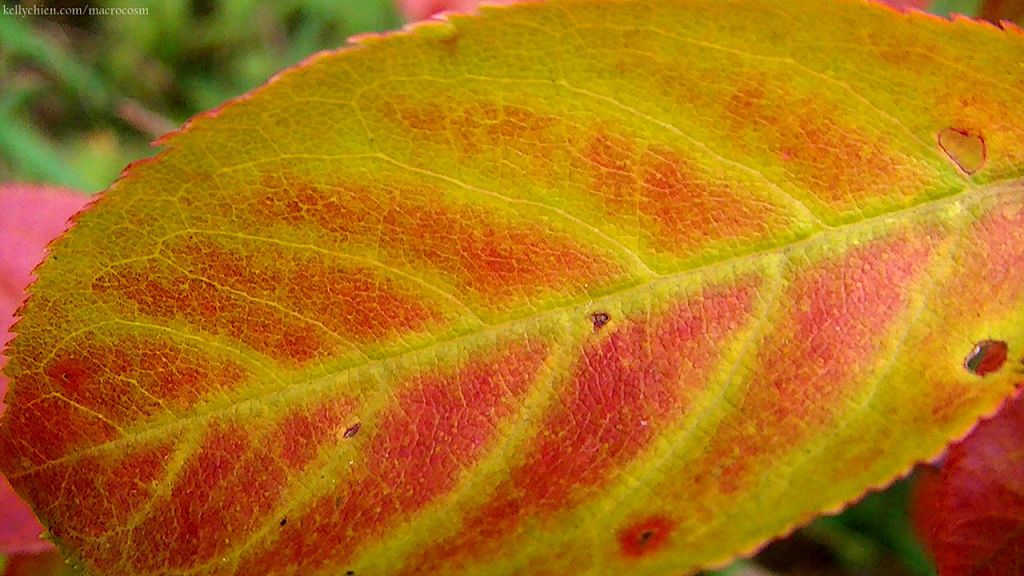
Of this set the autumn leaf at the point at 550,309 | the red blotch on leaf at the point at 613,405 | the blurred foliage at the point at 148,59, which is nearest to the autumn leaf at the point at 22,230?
the autumn leaf at the point at 550,309

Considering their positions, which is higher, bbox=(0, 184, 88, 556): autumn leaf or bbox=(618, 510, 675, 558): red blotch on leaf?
bbox=(0, 184, 88, 556): autumn leaf

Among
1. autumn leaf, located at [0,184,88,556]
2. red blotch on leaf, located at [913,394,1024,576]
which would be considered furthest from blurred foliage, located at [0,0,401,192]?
red blotch on leaf, located at [913,394,1024,576]

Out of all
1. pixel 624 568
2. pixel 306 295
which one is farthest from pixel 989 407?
pixel 306 295

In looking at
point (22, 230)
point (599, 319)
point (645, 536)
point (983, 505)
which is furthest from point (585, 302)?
point (22, 230)

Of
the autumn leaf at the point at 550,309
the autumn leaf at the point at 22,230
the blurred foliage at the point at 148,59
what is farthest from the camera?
the blurred foliage at the point at 148,59

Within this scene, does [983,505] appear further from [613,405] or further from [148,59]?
[148,59]

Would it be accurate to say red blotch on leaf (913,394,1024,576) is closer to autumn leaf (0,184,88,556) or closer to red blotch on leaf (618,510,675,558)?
red blotch on leaf (618,510,675,558)

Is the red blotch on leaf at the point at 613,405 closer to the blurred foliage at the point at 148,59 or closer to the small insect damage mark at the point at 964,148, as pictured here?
the small insect damage mark at the point at 964,148

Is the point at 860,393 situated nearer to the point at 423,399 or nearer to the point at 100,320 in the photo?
the point at 423,399
